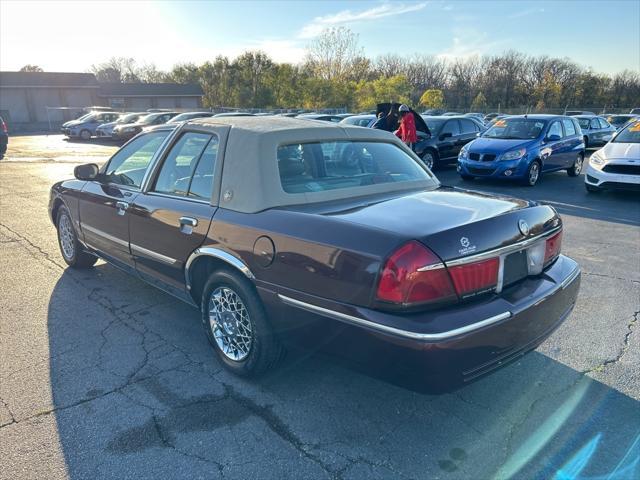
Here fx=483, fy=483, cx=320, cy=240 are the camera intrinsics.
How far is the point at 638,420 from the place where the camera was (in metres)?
2.79

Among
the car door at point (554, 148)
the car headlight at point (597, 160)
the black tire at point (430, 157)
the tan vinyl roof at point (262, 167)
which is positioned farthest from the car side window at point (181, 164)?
the black tire at point (430, 157)

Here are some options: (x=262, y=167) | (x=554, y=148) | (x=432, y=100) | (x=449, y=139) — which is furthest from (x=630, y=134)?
(x=432, y=100)

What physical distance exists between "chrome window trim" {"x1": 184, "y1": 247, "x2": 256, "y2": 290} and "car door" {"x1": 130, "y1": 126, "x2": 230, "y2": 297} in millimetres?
55

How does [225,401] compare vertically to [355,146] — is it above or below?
below

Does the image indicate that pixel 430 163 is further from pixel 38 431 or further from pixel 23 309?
pixel 38 431

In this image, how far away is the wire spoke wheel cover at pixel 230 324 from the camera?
3.16 meters

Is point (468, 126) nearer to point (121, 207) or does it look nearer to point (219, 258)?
point (121, 207)

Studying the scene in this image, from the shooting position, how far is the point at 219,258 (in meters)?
3.13

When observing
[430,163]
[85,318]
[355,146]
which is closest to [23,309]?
[85,318]

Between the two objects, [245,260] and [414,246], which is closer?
[414,246]

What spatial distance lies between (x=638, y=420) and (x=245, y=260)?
2479 mm

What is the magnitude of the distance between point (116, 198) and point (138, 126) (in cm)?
2176

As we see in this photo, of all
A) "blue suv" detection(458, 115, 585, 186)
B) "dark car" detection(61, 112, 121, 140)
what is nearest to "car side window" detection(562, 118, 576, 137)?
"blue suv" detection(458, 115, 585, 186)

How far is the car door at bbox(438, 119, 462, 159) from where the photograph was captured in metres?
13.4
